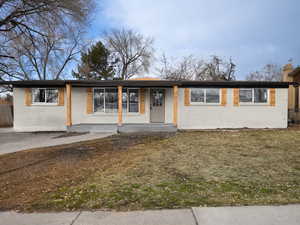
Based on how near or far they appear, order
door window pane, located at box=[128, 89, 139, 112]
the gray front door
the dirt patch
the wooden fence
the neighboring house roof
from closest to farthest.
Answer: the dirt patch < the neighboring house roof < door window pane, located at box=[128, 89, 139, 112] < the gray front door < the wooden fence

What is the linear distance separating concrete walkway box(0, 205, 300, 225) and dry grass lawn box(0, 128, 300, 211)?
0.19 metres

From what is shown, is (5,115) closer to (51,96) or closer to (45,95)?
(45,95)

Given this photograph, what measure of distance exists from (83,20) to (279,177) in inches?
493

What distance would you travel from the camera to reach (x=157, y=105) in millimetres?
12758

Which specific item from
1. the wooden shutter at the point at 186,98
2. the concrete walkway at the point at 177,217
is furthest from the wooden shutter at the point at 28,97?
the concrete walkway at the point at 177,217

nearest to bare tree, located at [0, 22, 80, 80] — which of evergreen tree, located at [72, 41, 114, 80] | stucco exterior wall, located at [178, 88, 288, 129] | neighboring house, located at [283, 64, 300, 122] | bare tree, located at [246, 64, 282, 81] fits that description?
evergreen tree, located at [72, 41, 114, 80]

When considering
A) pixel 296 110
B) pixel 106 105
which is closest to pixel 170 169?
pixel 106 105

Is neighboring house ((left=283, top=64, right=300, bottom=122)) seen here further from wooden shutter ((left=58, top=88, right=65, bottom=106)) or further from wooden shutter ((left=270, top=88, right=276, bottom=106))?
wooden shutter ((left=58, top=88, right=65, bottom=106))

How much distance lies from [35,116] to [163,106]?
7.92 metres

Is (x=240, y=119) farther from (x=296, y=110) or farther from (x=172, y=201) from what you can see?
(x=172, y=201)

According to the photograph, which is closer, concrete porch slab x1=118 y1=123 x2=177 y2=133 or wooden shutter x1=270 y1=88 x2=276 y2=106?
concrete porch slab x1=118 y1=123 x2=177 y2=133

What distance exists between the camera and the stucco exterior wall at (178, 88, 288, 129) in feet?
40.4

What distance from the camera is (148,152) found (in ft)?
22.2

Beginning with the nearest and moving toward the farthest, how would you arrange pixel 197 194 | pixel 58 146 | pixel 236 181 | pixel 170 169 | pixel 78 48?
pixel 197 194 → pixel 236 181 → pixel 170 169 → pixel 58 146 → pixel 78 48
